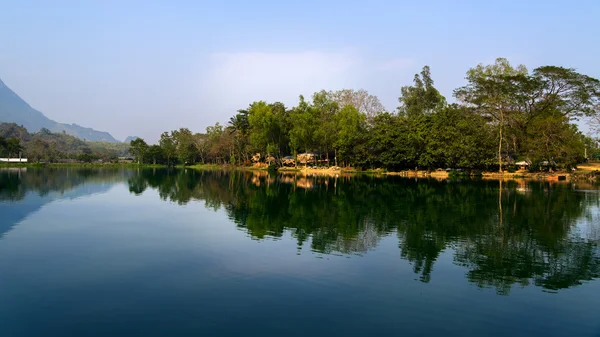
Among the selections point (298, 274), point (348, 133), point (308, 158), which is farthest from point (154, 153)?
point (298, 274)

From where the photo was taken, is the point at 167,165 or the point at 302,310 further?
the point at 167,165

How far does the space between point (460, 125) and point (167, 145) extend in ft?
218

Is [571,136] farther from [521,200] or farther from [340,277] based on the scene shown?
[340,277]

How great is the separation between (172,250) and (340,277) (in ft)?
17.1

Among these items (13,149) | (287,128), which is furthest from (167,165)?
(287,128)

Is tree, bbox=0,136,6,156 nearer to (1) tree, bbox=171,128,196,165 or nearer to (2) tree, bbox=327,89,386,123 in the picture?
(1) tree, bbox=171,128,196,165

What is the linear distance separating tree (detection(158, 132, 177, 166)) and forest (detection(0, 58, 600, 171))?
29.8 metres

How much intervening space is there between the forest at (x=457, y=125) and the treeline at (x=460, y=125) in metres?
0.12

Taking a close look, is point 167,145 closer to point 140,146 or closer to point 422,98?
point 140,146

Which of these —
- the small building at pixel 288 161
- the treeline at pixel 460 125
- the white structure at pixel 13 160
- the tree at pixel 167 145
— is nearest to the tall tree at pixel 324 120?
the treeline at pixel 460 125

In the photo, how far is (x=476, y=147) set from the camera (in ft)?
157

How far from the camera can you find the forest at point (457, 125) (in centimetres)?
4719

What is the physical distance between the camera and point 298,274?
9.27 m

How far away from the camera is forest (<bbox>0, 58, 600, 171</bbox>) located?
47.2 m
